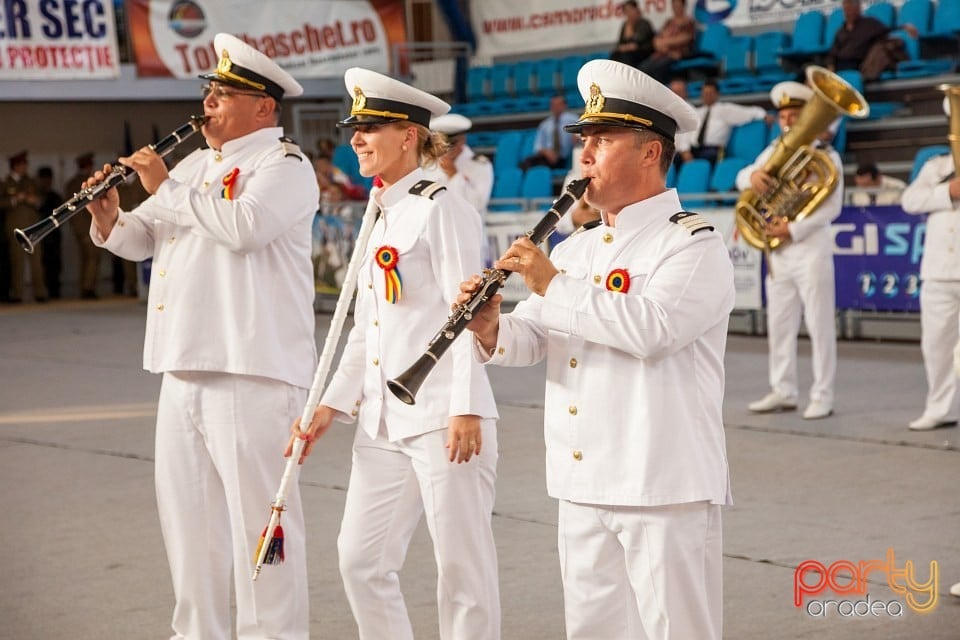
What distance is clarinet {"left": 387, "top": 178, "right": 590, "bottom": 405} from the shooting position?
3.39 metres

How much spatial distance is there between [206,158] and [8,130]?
21.1 meters

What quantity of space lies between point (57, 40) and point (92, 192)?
17.2m

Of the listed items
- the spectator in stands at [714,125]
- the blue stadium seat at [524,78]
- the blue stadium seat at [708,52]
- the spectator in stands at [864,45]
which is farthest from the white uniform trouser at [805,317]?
the blue stadium seat at [524,78]

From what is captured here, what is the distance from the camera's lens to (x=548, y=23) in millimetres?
22562

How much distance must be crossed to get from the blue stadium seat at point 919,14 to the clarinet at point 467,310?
14.9 meters

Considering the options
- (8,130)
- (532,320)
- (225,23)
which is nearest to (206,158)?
(532,320)

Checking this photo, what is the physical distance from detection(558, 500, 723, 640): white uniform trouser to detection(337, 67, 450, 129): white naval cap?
4.82ft

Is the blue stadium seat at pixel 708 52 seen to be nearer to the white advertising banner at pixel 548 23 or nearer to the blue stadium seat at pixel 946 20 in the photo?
the white advertising banner at pixel 548 23

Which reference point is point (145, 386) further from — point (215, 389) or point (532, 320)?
point (532, 320)

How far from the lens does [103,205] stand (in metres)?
4.88

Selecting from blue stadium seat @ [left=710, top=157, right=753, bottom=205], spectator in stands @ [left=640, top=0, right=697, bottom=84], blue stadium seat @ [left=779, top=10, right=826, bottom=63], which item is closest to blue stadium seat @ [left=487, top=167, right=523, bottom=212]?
spectator in stands @ [left=640, top=0, right=697, bottom=84]

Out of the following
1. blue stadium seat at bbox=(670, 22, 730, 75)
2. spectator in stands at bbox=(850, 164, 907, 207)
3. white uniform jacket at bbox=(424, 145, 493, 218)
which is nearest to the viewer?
white uniform jacket at bbox=(424, 145, 493, 218)

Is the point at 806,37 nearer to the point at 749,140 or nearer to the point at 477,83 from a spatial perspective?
the point at 749,140

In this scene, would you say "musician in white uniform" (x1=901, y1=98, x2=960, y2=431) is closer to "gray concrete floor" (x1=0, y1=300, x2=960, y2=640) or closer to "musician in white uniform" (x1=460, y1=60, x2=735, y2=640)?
"gray concrete floor" (x1=0, y1=300, x2=960, y2=640)
